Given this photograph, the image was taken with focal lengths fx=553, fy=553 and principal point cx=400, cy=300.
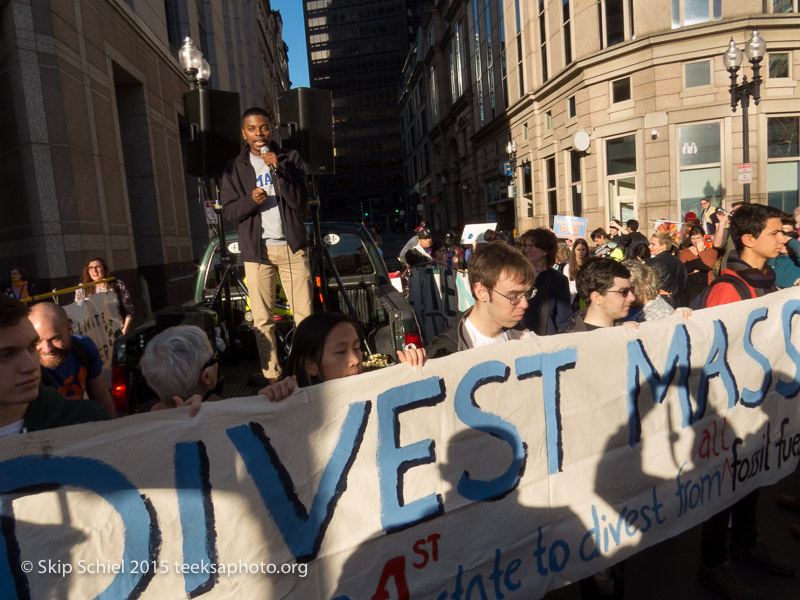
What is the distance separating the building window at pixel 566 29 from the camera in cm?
2159

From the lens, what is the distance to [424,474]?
2254 mm

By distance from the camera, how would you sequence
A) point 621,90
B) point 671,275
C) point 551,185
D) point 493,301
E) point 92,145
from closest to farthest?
point 493,301 → point 671,275 → point 92,145 → point 621,90 → point 551,185

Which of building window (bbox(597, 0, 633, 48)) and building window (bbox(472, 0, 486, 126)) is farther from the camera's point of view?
building window (bbox(472, 0, 486, 126))

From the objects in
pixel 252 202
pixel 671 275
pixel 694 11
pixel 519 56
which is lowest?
pixel 671 275

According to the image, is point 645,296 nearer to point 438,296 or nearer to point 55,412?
point 55,412

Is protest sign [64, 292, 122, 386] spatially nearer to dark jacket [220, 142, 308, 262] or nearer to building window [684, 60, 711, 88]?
dark jacket [220, 142, 308, 262]

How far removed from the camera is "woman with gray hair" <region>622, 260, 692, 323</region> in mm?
3842

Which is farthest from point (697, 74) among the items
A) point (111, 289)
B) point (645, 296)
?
point (111, 289)

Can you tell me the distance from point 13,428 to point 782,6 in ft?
73.5

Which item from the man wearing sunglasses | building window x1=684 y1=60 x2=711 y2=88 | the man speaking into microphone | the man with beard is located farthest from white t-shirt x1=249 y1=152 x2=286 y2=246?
building window x1=684 y1=60 x2=711 y2=88

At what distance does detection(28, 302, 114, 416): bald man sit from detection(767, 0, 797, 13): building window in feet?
70.3

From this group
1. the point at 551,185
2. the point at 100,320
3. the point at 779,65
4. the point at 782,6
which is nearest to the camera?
the point at 100,320

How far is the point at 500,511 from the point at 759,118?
64.4 ft

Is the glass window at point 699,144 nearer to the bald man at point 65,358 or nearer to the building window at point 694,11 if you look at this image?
the building window at point 694,11
